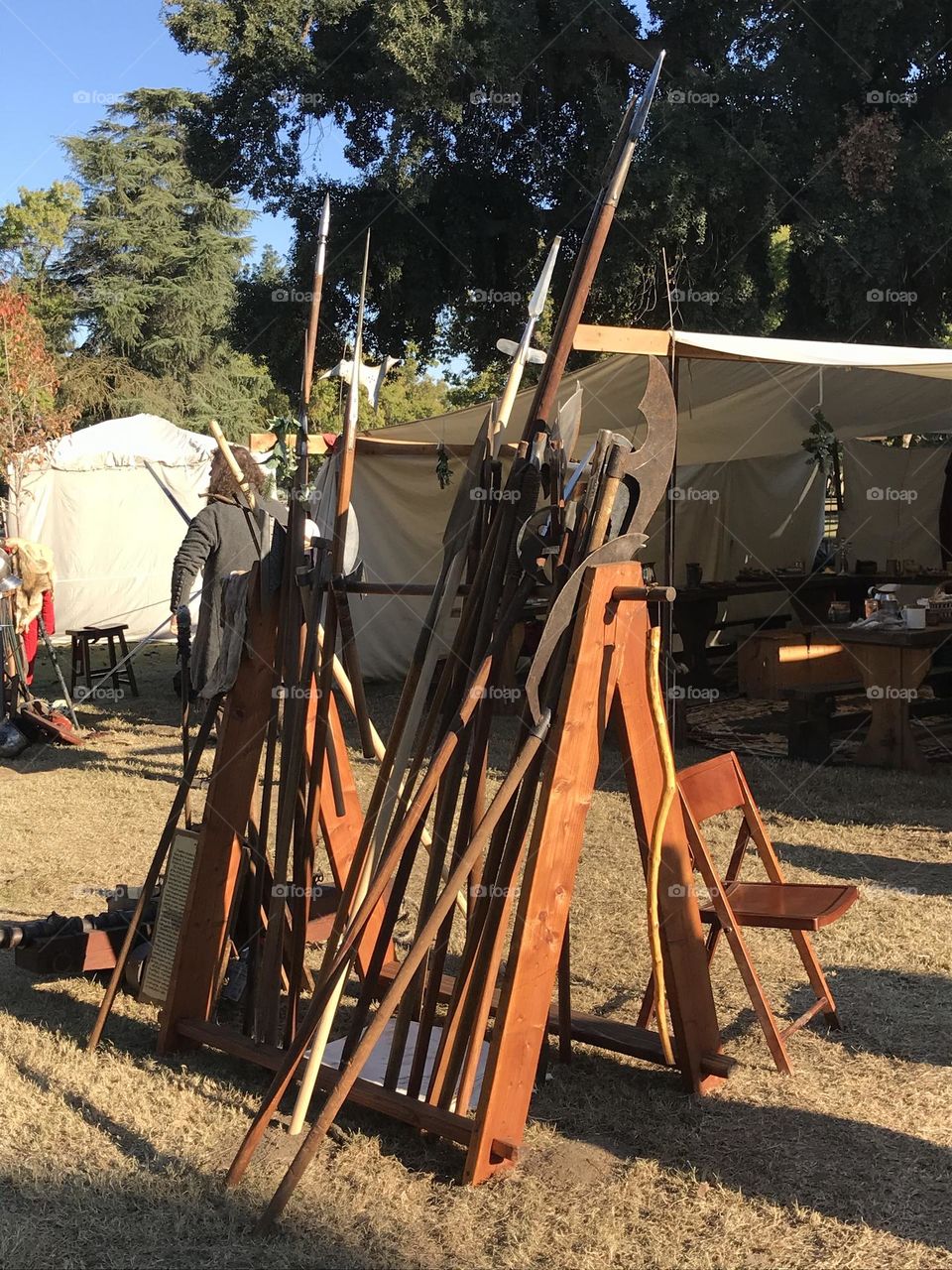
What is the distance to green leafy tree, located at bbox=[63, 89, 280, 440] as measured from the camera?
103 feet

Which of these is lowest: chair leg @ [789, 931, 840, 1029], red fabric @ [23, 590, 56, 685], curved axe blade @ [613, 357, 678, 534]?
chair leg @ [789, 931, 840, 1029]

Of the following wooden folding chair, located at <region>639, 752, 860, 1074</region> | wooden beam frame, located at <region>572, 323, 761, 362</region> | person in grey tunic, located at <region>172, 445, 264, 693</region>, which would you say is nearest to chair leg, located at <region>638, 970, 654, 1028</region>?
wooden folding chair, located at <region>639, 752, 860, 1074</region>

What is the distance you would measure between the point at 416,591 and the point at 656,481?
703 millimetres

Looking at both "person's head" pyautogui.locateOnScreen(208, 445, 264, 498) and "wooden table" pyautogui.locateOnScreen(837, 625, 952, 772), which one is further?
"wooden table" pyautogui.locateOnScreen(837, 625, 952, 772)

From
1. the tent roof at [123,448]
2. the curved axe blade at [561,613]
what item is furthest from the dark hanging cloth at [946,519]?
the curved axe blade at [561,613]

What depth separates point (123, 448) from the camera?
15.2 m

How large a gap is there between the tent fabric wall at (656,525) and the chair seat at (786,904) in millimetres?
6360

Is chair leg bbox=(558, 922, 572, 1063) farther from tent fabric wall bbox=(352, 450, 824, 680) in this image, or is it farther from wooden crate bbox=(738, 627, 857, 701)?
tent fabric wall bbox=(352, 450, 824, 680)

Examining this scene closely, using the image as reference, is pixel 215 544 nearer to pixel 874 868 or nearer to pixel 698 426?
pixel 874 868

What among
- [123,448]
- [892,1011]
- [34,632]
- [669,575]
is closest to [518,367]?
[892,1011]

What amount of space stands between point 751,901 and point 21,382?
62.2 feet

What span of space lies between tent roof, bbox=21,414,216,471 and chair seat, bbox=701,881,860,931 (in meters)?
12.3

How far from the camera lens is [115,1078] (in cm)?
340

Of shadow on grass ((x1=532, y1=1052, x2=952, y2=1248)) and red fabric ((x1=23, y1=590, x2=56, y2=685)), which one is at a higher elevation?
red fabric ((x1=23, y1=590, x2=56, y2=685))
